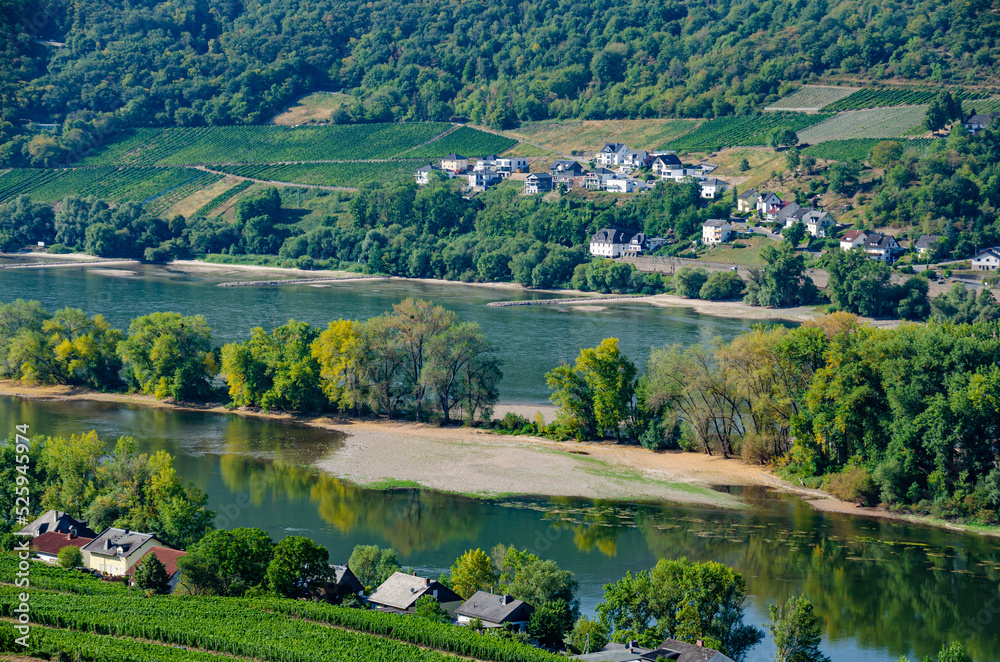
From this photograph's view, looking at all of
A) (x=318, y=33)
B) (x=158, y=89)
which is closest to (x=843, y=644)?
(x=158, y=89)

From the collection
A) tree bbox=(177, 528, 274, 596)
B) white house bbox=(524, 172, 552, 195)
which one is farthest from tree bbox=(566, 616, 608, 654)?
white house bbox=(524, 172, 552, 195)

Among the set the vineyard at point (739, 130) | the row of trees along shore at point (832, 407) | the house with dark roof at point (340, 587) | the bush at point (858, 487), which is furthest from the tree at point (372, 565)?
the vineyard at point (739, 130)

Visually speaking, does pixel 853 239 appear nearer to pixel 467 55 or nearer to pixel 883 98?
pixel 883 98

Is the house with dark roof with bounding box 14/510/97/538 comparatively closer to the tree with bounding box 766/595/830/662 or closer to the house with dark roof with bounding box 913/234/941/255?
the tree with bounding box 766/595/830/662

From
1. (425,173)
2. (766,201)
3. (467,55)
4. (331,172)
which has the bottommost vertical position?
(766,201)

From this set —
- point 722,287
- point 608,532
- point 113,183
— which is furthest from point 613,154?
point 608,532

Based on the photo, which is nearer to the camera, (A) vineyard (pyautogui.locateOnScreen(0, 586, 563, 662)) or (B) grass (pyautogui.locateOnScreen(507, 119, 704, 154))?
(A) vineyard (pyautogui.locateOnScreen(0, 586, 563, 662))
